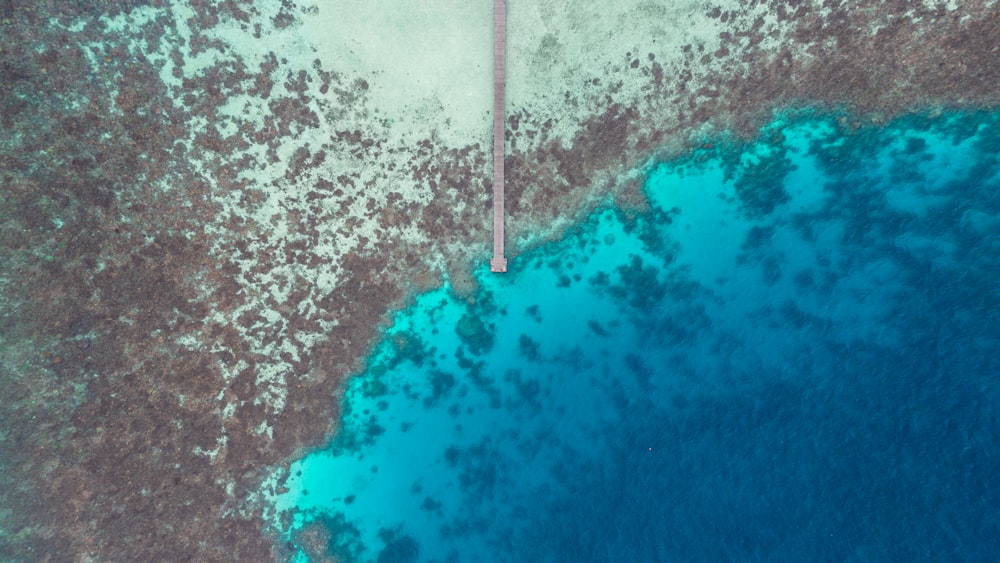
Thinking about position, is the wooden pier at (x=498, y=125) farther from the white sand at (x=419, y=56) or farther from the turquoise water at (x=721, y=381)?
the turquoise water at (x=721, y=381)

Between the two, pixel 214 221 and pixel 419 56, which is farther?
pixel 419 56

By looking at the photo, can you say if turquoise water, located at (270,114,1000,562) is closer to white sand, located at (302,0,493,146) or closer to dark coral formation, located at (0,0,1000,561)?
dark coral formation, located at (0,0,1000,561)

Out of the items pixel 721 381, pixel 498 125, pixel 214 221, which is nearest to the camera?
pixel 214 221

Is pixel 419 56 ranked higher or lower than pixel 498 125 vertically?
higher

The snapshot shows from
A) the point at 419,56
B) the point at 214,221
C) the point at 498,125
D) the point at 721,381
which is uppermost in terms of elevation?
the point at 419,56

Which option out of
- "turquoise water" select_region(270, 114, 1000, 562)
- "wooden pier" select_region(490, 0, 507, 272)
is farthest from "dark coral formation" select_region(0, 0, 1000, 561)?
"turquoise water" select_region(270, 114, 1000, 562)

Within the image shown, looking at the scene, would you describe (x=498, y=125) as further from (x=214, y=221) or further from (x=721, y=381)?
(x=721, y=381)

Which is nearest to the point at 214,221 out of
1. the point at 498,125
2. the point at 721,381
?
the point at 498,125
